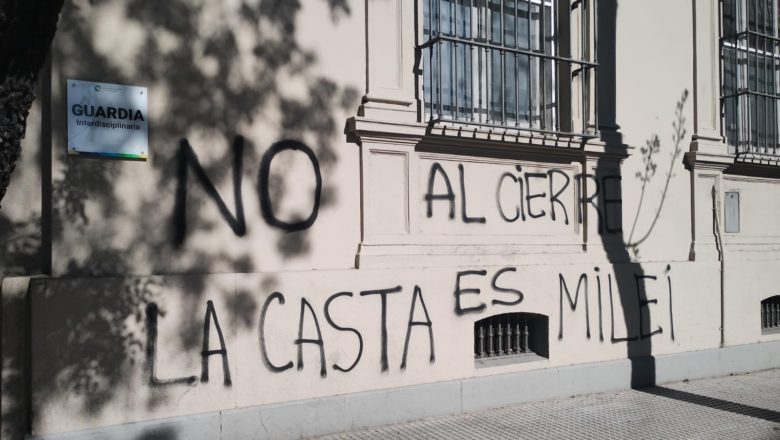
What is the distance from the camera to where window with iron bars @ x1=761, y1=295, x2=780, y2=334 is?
9258 millimetres

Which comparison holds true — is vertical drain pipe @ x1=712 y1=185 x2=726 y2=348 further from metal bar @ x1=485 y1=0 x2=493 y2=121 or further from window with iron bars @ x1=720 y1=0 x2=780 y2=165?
metal bar @ x1=485 y1=0 x2=493 y2=121

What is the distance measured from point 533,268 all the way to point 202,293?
129 inches

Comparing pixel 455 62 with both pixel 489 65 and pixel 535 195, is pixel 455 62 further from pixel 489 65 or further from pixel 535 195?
pixel 535 195

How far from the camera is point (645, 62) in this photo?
26.5 ft

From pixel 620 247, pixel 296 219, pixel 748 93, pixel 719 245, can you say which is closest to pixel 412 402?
pixel 296 219

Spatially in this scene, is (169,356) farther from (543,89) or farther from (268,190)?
(543,89)

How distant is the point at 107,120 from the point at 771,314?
27.9 ft

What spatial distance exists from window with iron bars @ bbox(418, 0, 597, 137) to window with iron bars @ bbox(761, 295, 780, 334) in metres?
3.89

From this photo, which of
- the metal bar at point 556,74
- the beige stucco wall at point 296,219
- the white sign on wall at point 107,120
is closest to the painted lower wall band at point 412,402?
the beige stucco wall at point 296,219

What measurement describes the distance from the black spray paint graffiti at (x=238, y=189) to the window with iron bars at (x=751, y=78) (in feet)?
19.0

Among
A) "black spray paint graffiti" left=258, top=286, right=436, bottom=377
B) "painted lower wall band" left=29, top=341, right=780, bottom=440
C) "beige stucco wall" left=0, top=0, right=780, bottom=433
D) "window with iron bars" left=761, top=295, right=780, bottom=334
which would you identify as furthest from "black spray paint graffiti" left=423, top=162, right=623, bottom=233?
"window with iron bars" left=761, top=295, right=780, bottom=334

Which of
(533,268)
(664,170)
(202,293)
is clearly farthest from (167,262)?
(664,170)

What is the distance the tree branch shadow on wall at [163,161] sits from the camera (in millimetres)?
4734

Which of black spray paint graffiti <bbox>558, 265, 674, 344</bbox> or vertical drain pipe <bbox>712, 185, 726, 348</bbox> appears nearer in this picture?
black spray paint graffiti <bbox>558, 265, 674, 344</bbox>
